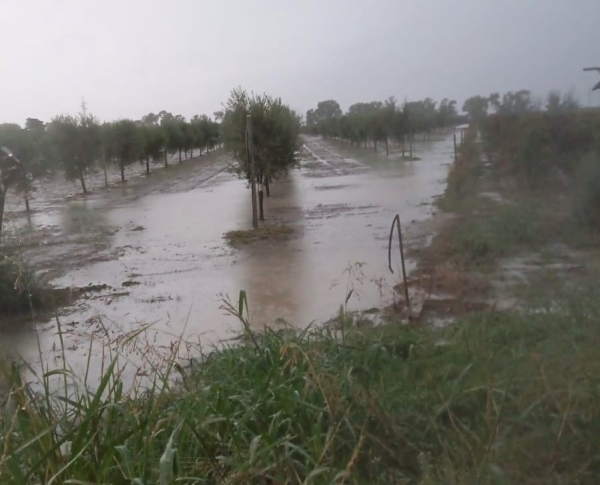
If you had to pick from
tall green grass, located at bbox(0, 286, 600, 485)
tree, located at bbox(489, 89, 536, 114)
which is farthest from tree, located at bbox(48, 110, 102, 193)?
tall green grass, located at bbox(0, 286, 600, 485)

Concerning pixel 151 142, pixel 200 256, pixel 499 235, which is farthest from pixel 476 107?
pixel 151 142

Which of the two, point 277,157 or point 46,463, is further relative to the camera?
point 277,157

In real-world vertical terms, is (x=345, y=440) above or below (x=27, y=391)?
below

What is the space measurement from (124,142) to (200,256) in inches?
1121

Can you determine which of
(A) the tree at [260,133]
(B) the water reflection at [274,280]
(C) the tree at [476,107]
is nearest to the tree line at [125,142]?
(A) the tree at [260,133]

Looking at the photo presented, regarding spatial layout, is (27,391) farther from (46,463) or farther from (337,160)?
(337,160)

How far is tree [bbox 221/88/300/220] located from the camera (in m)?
24.2

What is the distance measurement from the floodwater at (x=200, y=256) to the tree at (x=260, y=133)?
175 cm

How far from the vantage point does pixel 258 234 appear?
19672 mm

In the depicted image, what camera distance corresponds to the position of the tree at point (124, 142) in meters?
42.4

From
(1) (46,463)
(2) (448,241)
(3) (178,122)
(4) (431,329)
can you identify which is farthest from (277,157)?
(3) (178,122)

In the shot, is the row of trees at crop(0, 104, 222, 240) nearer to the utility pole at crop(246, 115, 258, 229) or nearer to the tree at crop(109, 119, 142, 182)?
the tree at crop(109, 119, 142, 182)

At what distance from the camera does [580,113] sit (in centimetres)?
1338

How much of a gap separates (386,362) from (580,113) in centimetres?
983
